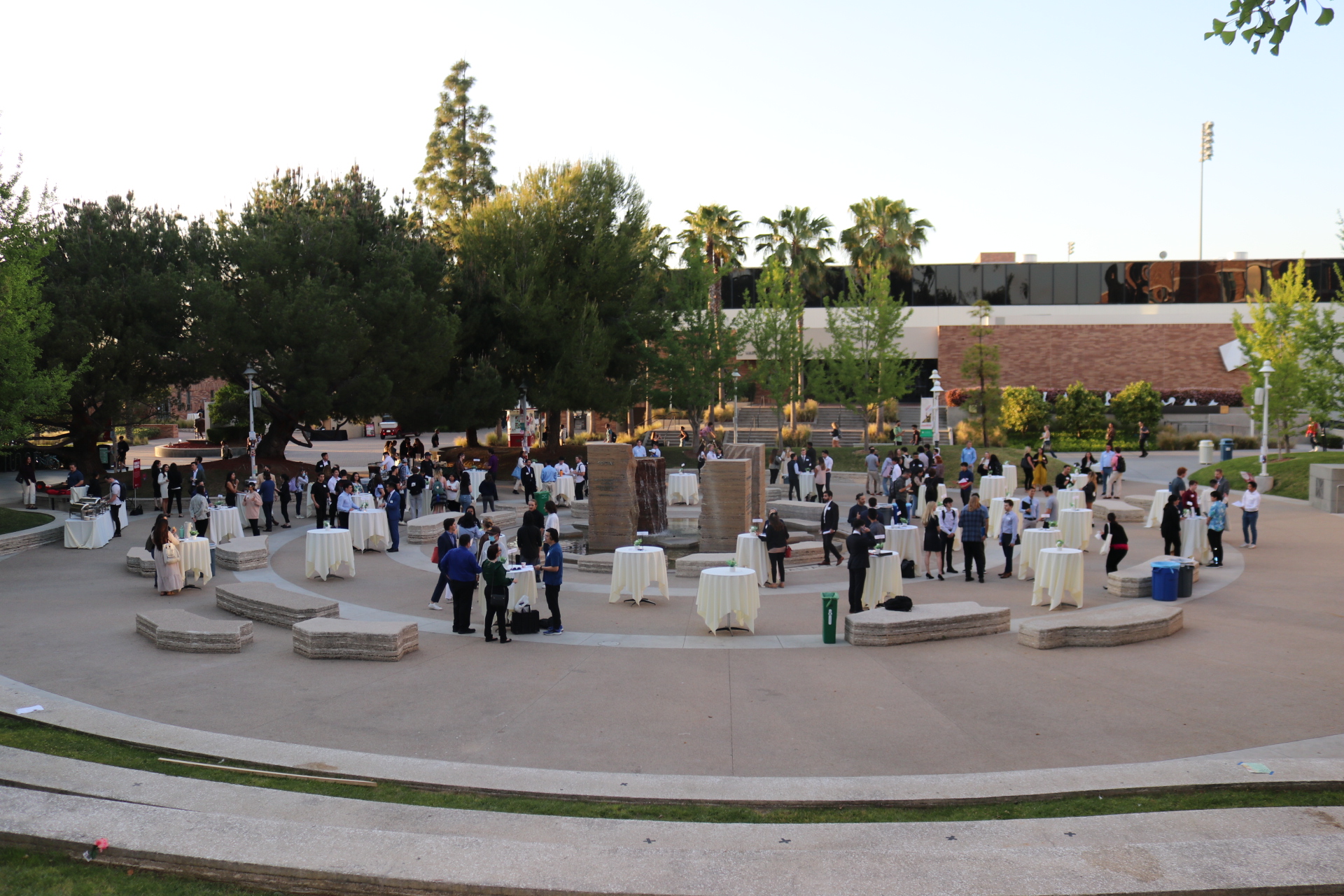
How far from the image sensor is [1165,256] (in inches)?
2547

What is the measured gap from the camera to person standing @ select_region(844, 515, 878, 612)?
14.5m

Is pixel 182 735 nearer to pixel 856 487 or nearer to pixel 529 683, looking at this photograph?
pixel 529 683

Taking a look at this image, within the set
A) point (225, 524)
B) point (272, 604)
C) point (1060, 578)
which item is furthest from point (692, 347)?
point (272, 604)

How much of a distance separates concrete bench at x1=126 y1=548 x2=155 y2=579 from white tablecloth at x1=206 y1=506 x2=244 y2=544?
94.9 inches

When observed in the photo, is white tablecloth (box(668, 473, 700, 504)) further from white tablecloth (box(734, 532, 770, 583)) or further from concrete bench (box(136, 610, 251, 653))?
concrete bench (box(136, 610, 251, 653))

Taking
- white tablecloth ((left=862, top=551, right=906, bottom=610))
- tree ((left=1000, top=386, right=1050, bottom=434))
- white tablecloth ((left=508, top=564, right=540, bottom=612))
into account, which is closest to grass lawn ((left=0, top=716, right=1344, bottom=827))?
Answer: white tablecloth ((left=508, top=564, right=540, bottom=612))

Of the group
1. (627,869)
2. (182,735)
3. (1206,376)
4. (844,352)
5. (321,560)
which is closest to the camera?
(627,869)

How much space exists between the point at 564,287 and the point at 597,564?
24.3 meters

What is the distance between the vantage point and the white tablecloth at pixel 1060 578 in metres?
15.3

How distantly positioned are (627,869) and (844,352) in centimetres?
4232

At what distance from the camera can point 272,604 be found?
14266 millimetres

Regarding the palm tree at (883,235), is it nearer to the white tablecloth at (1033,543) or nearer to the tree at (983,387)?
the tree at (983,387)


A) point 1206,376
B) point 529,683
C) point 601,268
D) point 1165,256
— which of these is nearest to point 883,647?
point 529,683

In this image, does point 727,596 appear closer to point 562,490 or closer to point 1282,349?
point 562,490
